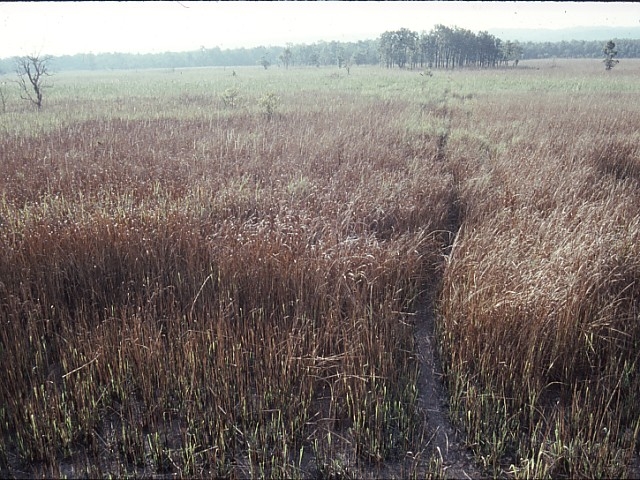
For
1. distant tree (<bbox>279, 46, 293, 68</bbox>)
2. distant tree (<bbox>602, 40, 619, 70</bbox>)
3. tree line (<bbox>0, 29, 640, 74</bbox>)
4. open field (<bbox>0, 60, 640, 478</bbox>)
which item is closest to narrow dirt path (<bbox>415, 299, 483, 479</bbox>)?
open field (<bbox>0, 60, 640, 478</bbox>)

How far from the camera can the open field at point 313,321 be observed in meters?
2.47

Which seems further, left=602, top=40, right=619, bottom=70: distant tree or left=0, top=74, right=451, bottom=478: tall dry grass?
left=602, top=40, right=619, bottom=70: distant tree

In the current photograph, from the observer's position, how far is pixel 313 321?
318 centimetres

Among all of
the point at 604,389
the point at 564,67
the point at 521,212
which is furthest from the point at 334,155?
the point at 564,67

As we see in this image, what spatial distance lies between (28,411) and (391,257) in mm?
2886

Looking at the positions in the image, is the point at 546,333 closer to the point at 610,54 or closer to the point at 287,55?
the point at 610,54

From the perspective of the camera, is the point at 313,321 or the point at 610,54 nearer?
the point at 313,321

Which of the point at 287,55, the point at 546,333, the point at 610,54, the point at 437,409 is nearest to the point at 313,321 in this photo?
the point at 437,409

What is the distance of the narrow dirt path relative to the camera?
2.42 m

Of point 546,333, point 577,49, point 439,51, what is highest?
point 439,51

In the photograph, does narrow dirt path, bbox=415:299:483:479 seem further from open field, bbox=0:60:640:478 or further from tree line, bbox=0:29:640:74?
tree line, bbox=0:29:640:74

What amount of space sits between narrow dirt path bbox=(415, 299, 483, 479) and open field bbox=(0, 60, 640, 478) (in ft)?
0.08

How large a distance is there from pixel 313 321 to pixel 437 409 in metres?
0.99

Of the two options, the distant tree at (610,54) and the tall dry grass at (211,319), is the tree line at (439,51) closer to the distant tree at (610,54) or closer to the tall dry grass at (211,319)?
the distant tree at (610,54)
